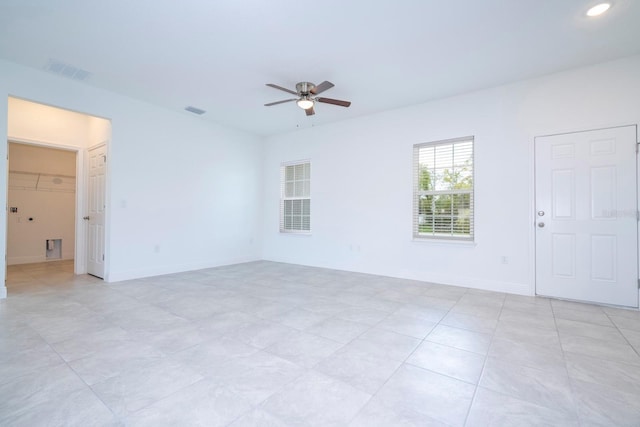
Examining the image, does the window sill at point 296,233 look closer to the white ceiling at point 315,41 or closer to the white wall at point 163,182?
the white wall at point 163,182

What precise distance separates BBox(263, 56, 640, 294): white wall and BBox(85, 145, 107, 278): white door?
335cm

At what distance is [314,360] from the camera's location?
2020 millimetres

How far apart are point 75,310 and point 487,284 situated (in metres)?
5.10

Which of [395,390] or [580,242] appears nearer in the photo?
[395,390]

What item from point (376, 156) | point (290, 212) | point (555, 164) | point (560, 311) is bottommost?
point (560, 311)

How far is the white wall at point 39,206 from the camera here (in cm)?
610

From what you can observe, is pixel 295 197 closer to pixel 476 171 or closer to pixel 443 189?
pixel 443 189

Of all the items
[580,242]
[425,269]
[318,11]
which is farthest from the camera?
[425,269]

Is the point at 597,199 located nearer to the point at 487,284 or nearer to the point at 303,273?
the point at 487,284

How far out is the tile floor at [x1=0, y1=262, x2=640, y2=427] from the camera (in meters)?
1.48

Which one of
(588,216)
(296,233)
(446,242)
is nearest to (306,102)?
(446,242)

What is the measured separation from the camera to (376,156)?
16.6 ft

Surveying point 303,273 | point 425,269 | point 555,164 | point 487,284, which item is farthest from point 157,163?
point 555,164

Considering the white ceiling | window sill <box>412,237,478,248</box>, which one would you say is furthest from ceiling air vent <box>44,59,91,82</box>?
window sill <box>412,237,478,248</box>
